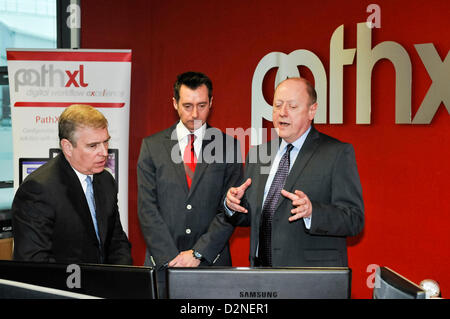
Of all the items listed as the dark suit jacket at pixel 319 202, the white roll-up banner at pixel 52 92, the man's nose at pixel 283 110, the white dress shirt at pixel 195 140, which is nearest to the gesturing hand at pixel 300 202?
the dark suit jacket at pixel 319 202

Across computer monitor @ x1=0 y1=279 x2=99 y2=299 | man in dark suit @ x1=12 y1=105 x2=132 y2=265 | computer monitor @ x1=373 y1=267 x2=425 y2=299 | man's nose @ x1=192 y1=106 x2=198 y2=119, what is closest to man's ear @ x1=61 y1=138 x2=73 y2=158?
man in dark suit @ x1=12 y1=105 x2=132 y2=265

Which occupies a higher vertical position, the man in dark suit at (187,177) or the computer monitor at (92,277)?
the man in dark suit at (187,177)

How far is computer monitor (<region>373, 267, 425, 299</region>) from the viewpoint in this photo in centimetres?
117

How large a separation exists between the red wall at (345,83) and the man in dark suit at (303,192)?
1590mm

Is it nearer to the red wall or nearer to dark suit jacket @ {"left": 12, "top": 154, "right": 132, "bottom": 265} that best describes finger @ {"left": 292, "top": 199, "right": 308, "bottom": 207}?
dark suit jacket @ {"left": 12, "top": 154, "right": 132, "bottom": 265}

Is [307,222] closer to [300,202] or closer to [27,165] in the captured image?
[300,202]

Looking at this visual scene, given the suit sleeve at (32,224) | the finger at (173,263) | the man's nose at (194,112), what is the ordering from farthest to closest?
the man's nose at (194,112) → the finger at (173,263) → the suit sleeve at (32,224)

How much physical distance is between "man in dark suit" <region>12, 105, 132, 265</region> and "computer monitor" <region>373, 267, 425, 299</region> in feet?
4.03

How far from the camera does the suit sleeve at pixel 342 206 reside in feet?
7.38

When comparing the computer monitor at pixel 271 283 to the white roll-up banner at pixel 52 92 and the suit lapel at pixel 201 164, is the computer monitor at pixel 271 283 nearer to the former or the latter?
the suit lapel at pixel 201 164

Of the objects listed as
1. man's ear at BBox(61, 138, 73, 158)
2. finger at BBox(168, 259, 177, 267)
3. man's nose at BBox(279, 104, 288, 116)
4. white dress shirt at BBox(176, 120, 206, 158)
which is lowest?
finger at BBox(168, 259, 177, 267)
